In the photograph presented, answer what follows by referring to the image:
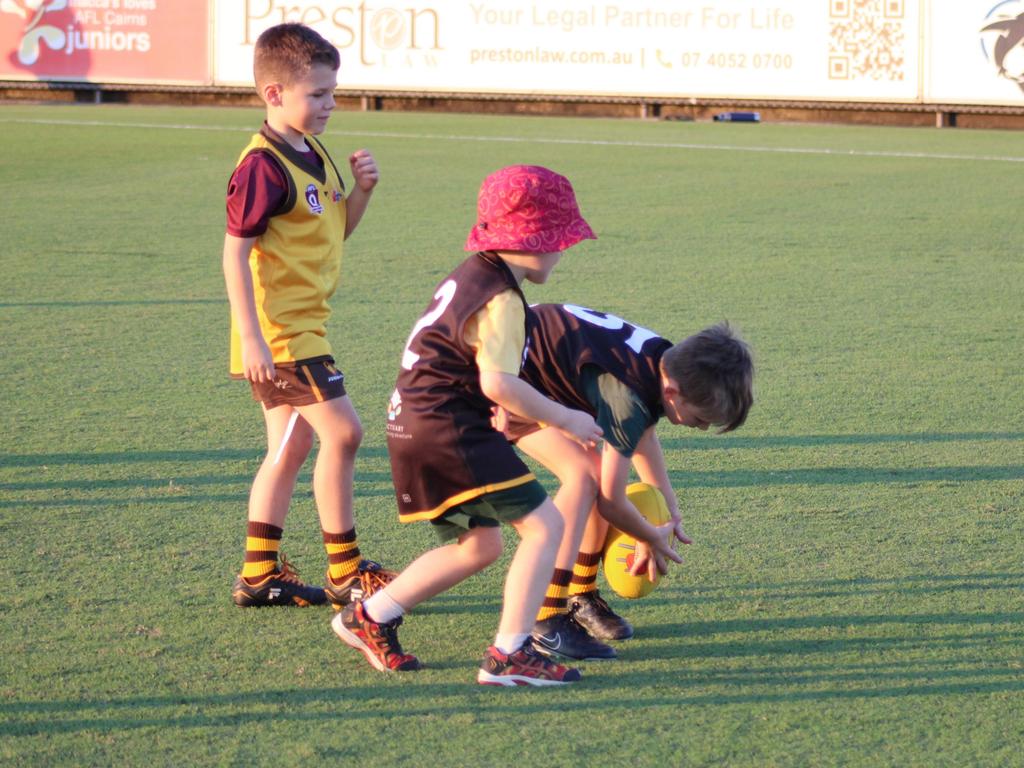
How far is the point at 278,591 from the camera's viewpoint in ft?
12.5

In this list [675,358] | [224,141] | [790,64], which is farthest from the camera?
[790,64]

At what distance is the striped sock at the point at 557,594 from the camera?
144 inches

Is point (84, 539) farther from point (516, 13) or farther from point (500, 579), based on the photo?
point (516, 13)

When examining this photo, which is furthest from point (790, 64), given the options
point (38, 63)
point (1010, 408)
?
point (1010, 408)

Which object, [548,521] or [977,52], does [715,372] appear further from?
[977,52]

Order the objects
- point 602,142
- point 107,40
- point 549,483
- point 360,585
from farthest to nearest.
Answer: point 107,40 < point 602,142 < point 549,483 < point 360,585

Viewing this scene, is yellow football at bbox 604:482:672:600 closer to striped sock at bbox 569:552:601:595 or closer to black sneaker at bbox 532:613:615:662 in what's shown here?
striped sock at bbox 569:552:601:595

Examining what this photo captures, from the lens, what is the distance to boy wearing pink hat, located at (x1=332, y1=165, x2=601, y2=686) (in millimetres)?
3100

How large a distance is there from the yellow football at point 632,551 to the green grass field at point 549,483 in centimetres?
10

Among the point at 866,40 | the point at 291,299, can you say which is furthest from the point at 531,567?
the point at 866,40

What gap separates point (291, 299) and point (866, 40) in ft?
57.9

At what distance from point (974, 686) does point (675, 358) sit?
1009mm

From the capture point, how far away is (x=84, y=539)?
4258 millimetres

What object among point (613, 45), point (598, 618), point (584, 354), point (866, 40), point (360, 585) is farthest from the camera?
point (613, 45)
